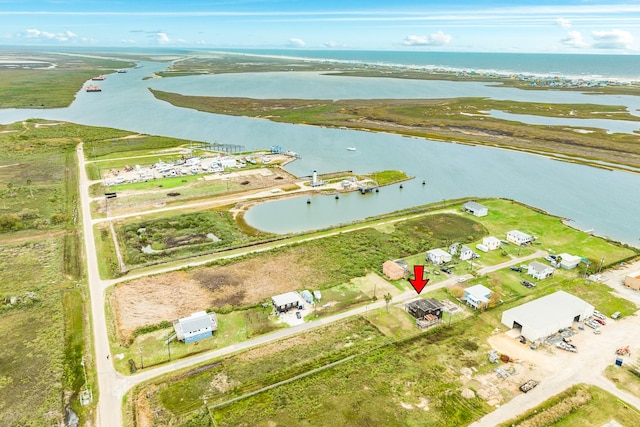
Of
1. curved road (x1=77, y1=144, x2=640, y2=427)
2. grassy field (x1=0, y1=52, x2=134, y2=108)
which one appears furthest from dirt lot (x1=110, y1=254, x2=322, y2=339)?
grassy field (x1=0, y1=52, x2=134, y2=108)

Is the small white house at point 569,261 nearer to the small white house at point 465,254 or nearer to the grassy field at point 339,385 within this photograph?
the small white house at point 465,254

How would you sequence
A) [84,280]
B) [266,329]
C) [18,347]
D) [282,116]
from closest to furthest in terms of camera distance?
[18,347] → [266,329] → [84,280] → [282,116]

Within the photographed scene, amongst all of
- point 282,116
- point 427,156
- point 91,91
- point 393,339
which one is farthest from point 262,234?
point 91,91

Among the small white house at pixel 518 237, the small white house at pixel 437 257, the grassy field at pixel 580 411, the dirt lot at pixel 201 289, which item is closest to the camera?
the grassy field at pixel 580 411

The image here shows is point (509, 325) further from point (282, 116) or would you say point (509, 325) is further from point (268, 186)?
point (282, 116)

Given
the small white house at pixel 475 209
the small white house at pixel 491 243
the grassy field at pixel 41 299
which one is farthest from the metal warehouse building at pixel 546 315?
the grassy field at pixel 41 299

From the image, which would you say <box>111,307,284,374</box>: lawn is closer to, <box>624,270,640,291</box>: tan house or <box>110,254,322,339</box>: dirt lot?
<box>110,254,322,339</box>: dirt lot

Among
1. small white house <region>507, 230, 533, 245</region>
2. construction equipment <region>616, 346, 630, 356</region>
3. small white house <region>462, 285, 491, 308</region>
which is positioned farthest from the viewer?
small white house <region>507, 230, 533, 245</region>
